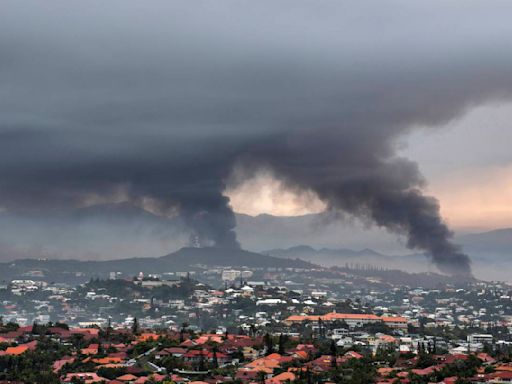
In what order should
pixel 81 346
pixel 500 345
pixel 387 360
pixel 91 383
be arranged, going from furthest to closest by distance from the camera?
pixel 500 345 < pixel 81 346 < pixel 387 360 < pixel 91 383

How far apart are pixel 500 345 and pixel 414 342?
17.4 m

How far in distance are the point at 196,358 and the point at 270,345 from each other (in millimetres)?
11980

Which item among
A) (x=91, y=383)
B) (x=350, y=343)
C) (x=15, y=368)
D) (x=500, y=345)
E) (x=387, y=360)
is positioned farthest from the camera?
(x=500, y=345)

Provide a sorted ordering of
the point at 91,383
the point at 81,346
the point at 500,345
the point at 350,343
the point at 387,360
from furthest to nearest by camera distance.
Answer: the point at 500,345, the point at 350,343, the point at 81,346, the point at 387,360, the point at 91,383

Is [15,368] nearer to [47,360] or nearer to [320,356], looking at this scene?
[47,360]

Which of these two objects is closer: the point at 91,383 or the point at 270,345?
the point at 91,383

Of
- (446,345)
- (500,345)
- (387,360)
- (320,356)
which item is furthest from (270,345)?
(500,345)

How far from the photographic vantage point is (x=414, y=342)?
18562 centimetres

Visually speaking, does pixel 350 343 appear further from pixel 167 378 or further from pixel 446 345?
pixel 167 378

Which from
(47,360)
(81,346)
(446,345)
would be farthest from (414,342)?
(47,360)

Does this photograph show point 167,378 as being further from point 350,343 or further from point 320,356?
point 350,343

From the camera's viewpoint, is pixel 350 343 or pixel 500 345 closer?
pixel 350 343

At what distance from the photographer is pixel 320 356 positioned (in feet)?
436

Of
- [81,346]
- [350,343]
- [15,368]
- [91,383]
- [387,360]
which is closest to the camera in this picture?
[91,383]
